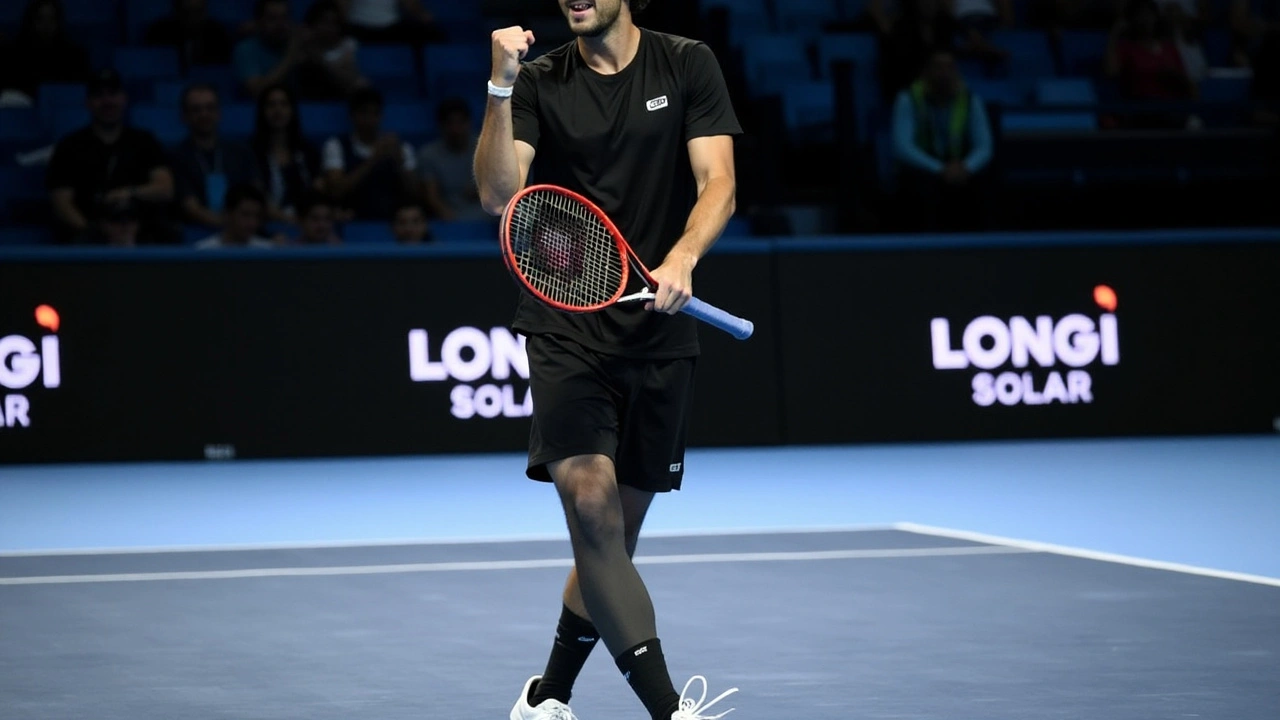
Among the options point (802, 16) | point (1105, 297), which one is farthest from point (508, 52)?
point (802, 16)

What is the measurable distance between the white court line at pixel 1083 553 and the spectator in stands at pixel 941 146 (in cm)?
418

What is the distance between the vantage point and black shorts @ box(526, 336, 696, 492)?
4.40 metres

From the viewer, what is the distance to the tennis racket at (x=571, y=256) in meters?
4.38

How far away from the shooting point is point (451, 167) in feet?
41.5

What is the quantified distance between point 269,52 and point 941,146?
459cm

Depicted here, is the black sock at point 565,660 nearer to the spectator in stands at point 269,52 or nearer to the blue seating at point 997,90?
the spectator in stands at point 269,52

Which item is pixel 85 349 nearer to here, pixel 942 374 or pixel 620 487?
pixel 942 374

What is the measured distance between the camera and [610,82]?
4.57 metres

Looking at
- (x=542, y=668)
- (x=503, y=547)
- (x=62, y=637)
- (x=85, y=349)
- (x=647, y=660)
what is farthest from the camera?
(x=85, y=349)

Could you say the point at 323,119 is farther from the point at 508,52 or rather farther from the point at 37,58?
the point at 508,52

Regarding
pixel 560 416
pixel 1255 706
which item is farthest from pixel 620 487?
pixel 1255 706

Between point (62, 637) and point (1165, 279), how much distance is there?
7.39 meters

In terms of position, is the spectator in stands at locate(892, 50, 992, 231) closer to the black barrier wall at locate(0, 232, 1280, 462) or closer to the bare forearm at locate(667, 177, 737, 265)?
the black barrier wall at locate(0, 232, 1280, 462)

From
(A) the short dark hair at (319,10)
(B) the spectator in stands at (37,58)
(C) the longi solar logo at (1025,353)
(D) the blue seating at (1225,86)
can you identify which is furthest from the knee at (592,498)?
(D) the blue seating at (1225,86)
